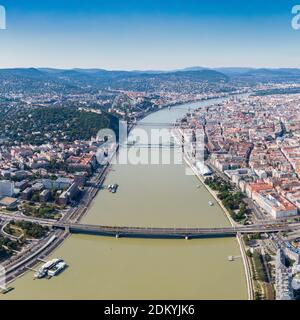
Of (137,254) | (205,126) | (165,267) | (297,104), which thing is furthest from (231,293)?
(297,104)

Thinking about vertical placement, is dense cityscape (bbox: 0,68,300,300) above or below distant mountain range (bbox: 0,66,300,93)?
below

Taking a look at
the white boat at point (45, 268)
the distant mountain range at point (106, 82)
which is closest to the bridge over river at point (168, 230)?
the white boat at point (45, 268)

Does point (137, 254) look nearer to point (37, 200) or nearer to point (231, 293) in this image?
point (231, 293)

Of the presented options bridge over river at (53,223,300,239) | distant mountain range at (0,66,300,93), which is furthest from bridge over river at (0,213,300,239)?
distant mountain range at (0,66,300,93)

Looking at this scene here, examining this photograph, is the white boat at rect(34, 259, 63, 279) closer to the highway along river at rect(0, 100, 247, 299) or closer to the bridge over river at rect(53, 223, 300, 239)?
the highway along river at rect(0, 100, 247, 299)

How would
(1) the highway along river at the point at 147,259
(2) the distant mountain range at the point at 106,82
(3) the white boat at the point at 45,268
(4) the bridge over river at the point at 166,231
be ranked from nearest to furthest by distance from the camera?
(1) the highway along river at the point at 147,259 → (3) the white boat at the point at 45,268 → (4) the bridge over river at the point at 166,231 → (2) the distant mountain range at the point at 106,82

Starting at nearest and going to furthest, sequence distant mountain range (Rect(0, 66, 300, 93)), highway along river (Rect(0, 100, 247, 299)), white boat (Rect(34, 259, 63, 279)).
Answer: highway along river (Rect(0, 100, 247, 299)) < white boat (Rect(34, 259, 63, 279)) < distant mountain range (Rect(0, 66, 300, 93))

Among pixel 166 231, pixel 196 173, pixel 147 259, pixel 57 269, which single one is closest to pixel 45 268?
pixel 57 269

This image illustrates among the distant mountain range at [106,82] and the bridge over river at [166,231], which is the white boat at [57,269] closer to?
the bridge over river at [166,231]

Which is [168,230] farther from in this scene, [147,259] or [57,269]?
[57,269]
